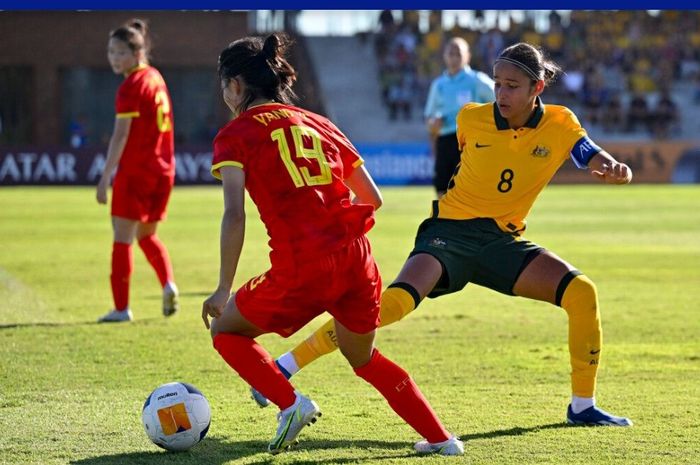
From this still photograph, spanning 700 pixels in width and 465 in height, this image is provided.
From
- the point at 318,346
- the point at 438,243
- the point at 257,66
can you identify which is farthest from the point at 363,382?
the point at 257,66

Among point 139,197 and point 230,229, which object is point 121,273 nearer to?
point 139,197

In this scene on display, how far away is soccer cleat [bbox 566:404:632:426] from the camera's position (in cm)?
589

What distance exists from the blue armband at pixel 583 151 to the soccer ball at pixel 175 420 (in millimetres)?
2143

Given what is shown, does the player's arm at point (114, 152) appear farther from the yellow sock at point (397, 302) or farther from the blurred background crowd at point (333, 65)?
the blurred background crowd at point (333, 65)

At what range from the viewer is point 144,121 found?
9648mm

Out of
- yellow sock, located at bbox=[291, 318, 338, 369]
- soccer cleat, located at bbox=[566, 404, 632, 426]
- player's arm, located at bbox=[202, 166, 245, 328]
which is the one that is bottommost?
soccer cleat, located at bbox=[566, 404, 632, 426]

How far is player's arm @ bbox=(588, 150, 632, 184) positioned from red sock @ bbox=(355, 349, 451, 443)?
1.38 metres

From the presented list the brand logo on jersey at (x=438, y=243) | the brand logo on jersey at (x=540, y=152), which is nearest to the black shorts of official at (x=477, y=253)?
the brand logo on jersey at (x=438, y=243)

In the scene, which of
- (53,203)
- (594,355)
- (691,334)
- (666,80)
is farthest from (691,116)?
(594,355)

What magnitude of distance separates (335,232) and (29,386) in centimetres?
274

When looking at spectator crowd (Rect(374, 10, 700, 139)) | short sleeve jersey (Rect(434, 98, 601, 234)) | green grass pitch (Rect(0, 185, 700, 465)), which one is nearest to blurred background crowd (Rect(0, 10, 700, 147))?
spectator crowd (Rect(374, 10, 700, 139))

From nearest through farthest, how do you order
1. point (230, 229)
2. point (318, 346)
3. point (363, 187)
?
point (230, 229), point (363, 187), point (318, 346)

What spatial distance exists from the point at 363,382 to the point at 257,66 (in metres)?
2.65

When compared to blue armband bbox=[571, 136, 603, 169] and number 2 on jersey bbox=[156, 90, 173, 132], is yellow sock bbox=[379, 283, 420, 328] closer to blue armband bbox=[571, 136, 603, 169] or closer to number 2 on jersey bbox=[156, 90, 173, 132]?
blue armband bbox=[571, 136, 603, 169]
